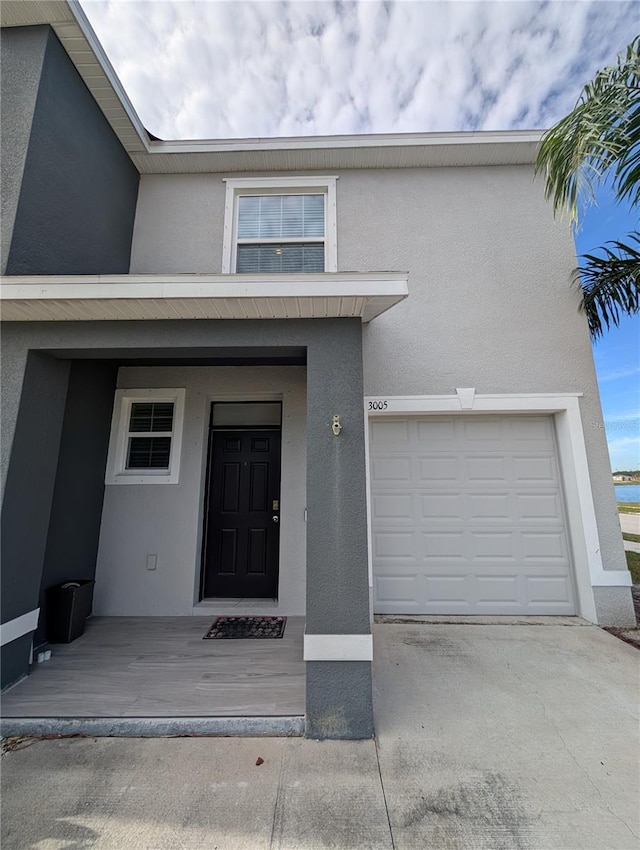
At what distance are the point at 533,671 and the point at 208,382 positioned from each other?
4658 mm

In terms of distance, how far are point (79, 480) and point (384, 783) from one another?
3984mm

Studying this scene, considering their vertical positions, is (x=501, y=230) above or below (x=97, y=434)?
above

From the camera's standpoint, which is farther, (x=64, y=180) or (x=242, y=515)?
(x=242, y=515)

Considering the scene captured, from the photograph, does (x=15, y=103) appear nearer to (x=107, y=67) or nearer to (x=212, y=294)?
(x=107, y=67)

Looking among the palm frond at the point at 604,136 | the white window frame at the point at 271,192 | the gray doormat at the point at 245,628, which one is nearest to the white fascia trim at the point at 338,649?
the gray doormat at the point at 245,628

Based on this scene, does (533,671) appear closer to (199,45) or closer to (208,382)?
(208,382)

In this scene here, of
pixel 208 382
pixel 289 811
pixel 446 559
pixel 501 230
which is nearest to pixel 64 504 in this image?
pixel 208 382

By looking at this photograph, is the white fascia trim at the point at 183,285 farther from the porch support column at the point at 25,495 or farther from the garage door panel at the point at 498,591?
the garage door panel at the point at 498,591

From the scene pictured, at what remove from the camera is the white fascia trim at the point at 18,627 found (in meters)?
2.79

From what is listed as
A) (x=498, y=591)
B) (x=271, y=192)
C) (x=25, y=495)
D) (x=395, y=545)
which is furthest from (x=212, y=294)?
(x=498, y=591)

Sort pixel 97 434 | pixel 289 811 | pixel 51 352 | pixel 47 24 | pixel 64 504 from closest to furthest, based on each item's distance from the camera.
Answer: pixel 289 811
pixel 51 352
pixel 47 24
pixel 64 504
pixel 97 434

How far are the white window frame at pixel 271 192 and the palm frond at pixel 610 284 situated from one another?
10.8ft

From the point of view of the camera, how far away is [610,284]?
4492 millimetres

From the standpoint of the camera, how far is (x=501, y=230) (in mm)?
4941
